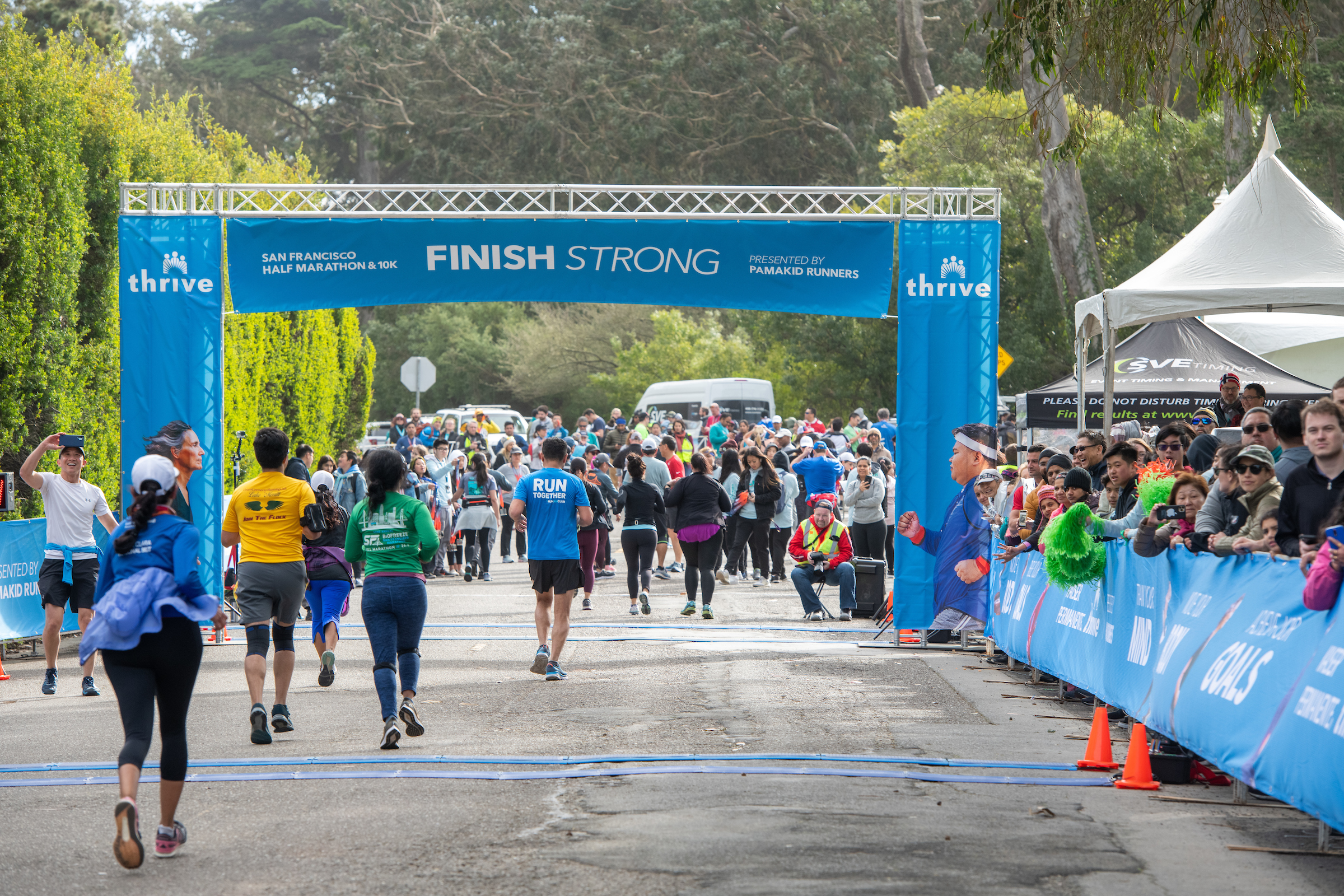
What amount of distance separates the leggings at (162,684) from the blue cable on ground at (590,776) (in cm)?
156

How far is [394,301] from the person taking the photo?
572 inches

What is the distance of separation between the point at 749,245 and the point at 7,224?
717cm

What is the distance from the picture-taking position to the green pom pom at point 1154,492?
9008 millimetres

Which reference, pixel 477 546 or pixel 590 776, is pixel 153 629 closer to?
pixel 590 776

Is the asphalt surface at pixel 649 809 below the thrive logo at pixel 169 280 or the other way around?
below

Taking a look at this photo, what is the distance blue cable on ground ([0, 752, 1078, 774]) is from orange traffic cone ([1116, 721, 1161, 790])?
1.53 ft

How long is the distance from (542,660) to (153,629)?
5.48 meters

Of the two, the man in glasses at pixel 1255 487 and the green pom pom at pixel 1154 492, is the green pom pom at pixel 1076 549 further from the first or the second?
the man in glasses at pixel 1255 487

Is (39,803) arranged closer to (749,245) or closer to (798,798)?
(798,798)

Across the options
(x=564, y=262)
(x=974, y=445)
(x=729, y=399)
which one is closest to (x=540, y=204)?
(x=564, y=262)

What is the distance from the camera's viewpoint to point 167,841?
235 inches

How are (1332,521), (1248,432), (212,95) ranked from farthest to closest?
(212,95)
(1248,432)
(1332,521)

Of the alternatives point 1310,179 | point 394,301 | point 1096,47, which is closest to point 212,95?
point 1310,179

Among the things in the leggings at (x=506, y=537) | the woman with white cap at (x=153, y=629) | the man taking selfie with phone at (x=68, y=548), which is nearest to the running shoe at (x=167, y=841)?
the woman with white cap at (x=153, y=629)
